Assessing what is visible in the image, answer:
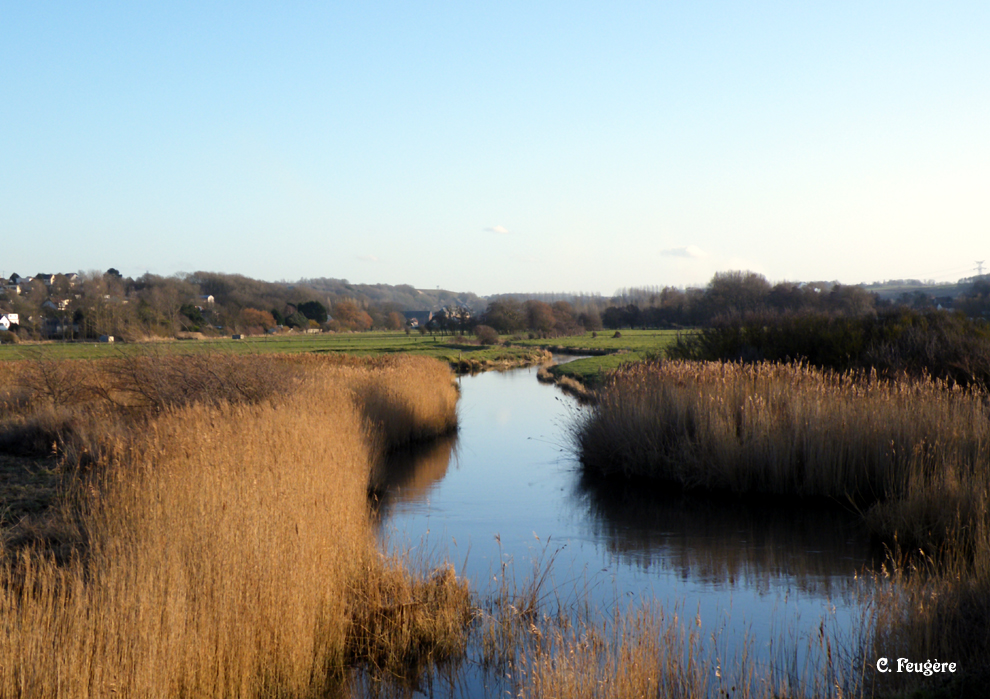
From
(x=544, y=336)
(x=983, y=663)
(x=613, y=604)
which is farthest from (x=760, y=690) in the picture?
(x=544, y=336)

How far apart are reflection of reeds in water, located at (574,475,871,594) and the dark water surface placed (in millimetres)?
19

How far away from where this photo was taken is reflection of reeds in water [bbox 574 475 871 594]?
9295 mm

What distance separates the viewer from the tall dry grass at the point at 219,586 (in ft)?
15.2

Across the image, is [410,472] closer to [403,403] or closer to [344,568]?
[403,403]

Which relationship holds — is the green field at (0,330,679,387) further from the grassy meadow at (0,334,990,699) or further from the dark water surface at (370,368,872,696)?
the dark water surface at (370,368,872,696)

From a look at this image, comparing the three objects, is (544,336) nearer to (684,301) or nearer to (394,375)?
(684,301)

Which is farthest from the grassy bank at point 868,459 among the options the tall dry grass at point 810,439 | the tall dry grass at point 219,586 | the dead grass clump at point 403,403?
the dead grass clump at point 403,403

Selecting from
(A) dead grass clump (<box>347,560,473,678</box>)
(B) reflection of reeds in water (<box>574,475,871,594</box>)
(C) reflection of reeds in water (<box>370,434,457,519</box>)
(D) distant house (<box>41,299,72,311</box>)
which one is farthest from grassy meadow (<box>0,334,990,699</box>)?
(D) distant house (<box>41,299,72,311</box>)

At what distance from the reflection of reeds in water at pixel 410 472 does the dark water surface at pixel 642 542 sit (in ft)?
0.23

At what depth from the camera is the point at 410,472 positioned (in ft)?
54.0

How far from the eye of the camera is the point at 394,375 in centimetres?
2219

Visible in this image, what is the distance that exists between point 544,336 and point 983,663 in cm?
7633

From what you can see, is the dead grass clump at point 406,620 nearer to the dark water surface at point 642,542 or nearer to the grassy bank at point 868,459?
the dark water surface at point 642,542

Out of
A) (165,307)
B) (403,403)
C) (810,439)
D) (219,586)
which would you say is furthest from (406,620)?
(165,307)
